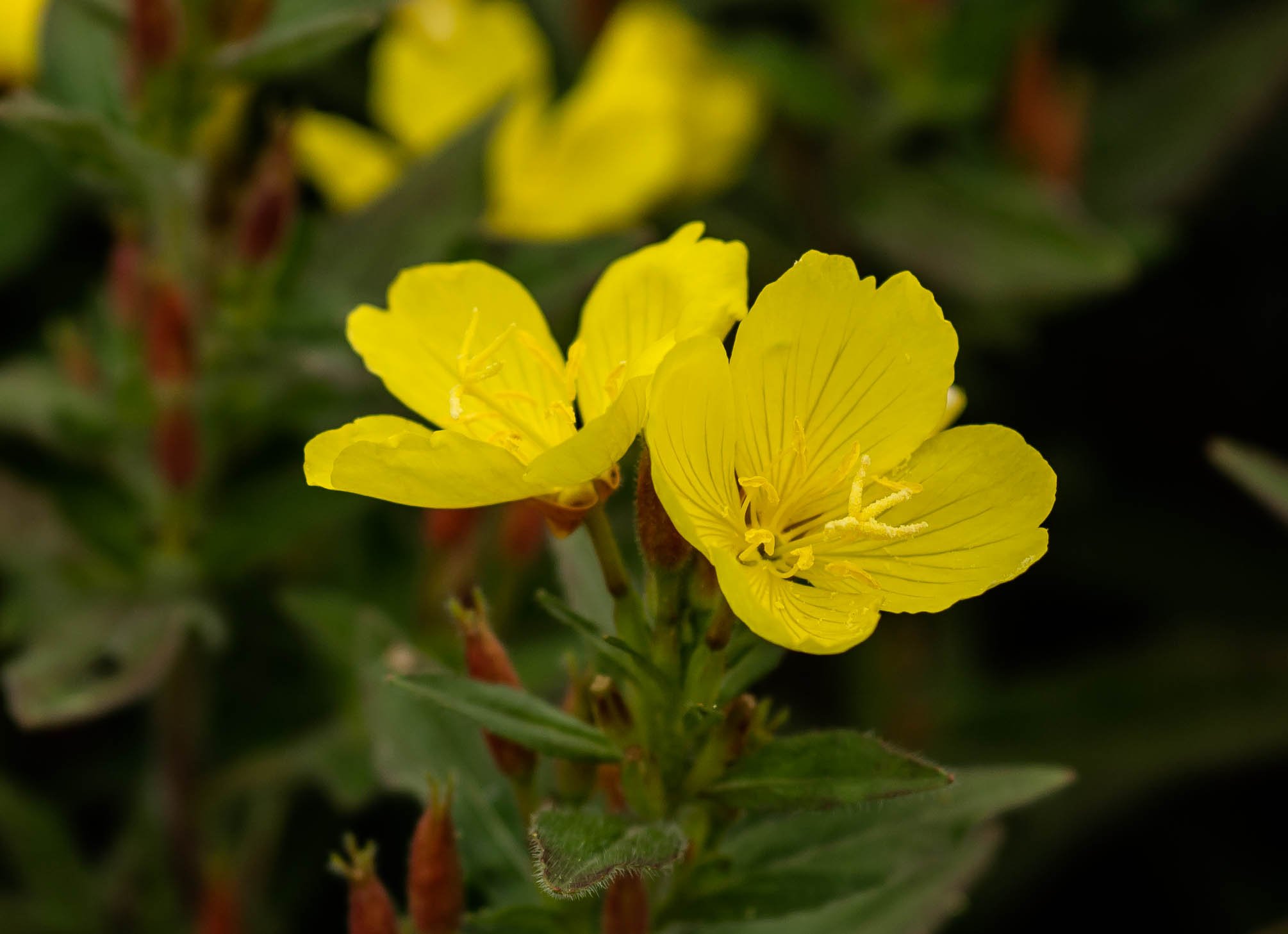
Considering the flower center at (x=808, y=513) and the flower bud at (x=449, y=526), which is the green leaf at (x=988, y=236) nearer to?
the flower bud at (x=449, y=526)

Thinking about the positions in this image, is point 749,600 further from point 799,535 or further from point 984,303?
point 984,303

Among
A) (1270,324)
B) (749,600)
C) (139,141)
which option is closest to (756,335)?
(749,600)

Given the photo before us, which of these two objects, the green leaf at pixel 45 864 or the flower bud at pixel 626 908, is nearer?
the flower bud at pixel 626 908

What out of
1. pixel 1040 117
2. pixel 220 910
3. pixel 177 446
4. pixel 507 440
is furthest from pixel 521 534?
pixel 1040 117

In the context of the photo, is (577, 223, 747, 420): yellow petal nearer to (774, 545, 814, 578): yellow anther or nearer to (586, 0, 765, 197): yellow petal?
(774, 545, 814, 578): yellow anther

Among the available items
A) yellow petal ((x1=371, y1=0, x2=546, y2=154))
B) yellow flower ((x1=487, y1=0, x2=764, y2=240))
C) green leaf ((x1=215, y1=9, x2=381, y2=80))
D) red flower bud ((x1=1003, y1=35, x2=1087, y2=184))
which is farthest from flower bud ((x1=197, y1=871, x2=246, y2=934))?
red flower bud ((x1=1003, y1=35, x2=1087, y2=184))

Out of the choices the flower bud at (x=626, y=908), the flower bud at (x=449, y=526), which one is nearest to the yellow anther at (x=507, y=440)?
the flower bud at (x=626, y=908)

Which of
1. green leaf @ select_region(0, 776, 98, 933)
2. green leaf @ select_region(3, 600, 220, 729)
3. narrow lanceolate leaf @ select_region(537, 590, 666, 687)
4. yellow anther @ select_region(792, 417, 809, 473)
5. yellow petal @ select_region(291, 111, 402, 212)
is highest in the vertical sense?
yellow anther @ select_region(792, 417, 809, 473)
